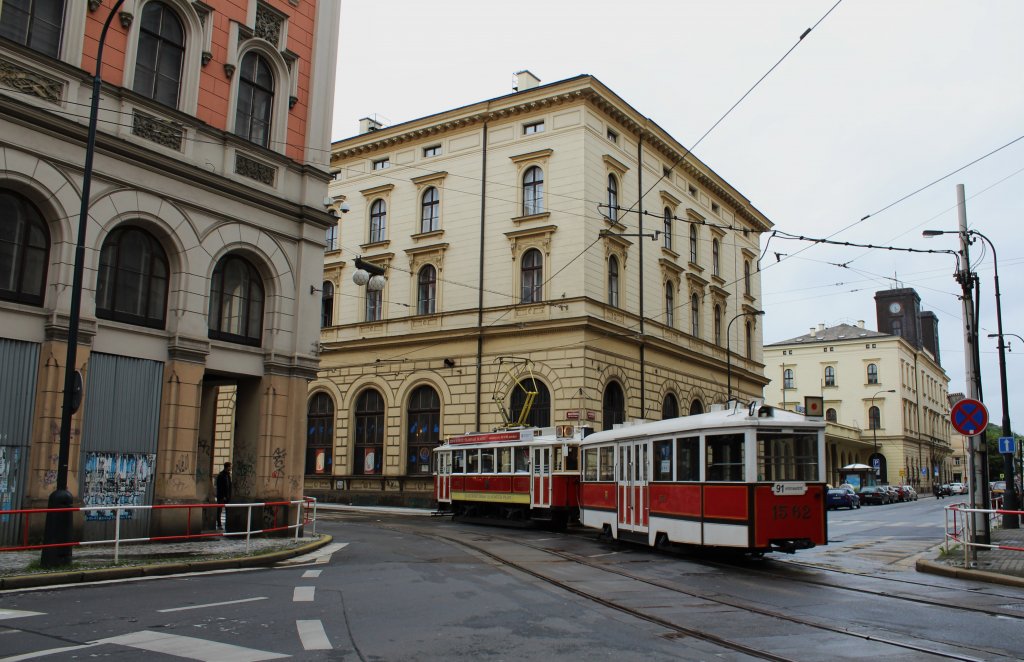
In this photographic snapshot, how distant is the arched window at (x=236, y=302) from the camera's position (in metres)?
19.5

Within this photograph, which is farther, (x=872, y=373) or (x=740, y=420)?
(x=872, y=373)

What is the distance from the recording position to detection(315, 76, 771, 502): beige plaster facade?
1320 inches

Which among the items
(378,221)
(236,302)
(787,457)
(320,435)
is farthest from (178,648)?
(378,221)

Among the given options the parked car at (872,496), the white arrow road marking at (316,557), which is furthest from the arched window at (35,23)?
the parked car at (872,496)

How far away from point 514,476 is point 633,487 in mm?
8105

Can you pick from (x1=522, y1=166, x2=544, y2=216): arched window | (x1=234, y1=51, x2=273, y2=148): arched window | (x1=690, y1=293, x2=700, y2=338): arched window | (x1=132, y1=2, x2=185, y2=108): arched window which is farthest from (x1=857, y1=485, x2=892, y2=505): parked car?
(x1=132, y1=2, x2=185, y2=108): arched window

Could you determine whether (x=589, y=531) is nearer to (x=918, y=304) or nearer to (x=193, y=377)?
(x=193, y=377)

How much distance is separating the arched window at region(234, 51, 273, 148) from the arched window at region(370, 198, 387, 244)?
1879cm

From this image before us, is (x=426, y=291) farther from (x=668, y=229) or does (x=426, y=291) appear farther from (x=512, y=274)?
(x=668, y=229)

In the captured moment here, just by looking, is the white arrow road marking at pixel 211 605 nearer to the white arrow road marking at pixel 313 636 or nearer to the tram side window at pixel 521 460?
the white arrow road marking at pixel 313 636

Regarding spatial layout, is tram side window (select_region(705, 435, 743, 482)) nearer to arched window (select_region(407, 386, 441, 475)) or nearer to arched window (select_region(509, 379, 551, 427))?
arched window (select_region(509, 379, 551, 427))

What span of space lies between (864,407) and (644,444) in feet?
242

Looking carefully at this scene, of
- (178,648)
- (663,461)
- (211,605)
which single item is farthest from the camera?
(663,461)

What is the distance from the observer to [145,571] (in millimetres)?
12656
